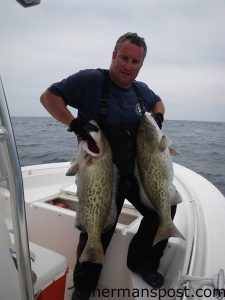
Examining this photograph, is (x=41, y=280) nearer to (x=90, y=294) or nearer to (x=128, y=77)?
(x=90, y=294)

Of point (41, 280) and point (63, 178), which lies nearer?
point (41, 280)

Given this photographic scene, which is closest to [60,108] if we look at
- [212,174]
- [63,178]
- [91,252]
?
[91,252]

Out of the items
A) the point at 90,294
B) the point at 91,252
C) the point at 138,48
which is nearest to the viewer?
the point at 91,252

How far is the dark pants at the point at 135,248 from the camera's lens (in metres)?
2.58

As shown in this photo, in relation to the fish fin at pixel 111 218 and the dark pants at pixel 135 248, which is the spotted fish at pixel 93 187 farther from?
the dark pants at pixel 135 248

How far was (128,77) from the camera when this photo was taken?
7.98ft

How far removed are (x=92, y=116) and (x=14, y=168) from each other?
1.33 meters

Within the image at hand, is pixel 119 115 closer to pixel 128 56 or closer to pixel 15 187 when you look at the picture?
pixel 128 56

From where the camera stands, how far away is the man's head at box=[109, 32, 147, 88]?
2.34 metres

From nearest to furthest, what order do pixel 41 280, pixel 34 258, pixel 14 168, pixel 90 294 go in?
pixel 14 168
pixel 41 280
pixel 34 258
pixel 90 294

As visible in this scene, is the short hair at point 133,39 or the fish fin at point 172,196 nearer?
the short hair at point 133,39

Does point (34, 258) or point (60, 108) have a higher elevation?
point (60, 108)

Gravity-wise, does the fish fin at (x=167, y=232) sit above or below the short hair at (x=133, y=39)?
below

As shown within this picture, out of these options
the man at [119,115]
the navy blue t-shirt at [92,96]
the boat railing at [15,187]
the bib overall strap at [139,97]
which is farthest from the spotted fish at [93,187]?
the boat railing at [15,187]
